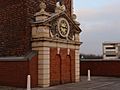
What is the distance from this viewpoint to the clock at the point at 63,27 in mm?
25672

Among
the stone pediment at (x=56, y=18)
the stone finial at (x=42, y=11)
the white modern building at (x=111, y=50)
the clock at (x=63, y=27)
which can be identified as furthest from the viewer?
the white modern building at (x=111, y=50)

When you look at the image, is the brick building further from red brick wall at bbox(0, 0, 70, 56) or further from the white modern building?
the white modern building

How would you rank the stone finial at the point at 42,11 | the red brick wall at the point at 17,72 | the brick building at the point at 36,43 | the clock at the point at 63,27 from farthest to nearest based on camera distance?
1. the clock at the point at 63,27
2. the stone finial at the point at 42,11
3. the brick building at the point at 36,43
4. the red brick wall at the point at 17,72

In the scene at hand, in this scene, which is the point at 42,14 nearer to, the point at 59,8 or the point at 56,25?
the point at 56,25

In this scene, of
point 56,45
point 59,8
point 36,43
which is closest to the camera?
point 36,43

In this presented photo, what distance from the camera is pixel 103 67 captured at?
35938mm

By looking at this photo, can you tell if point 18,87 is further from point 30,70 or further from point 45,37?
point 45,37

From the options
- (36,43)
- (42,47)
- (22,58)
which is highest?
(36,43)

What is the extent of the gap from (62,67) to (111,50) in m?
18.5

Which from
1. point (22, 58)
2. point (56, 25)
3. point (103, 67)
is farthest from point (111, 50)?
point (22, 58)

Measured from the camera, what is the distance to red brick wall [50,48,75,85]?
24781 mm

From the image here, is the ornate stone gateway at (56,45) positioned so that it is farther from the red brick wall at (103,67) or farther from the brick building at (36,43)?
the red brick wall at (103,67)

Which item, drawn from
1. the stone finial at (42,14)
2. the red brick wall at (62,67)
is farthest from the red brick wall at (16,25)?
the red brick wall at (62,67)

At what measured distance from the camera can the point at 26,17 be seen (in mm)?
24672
